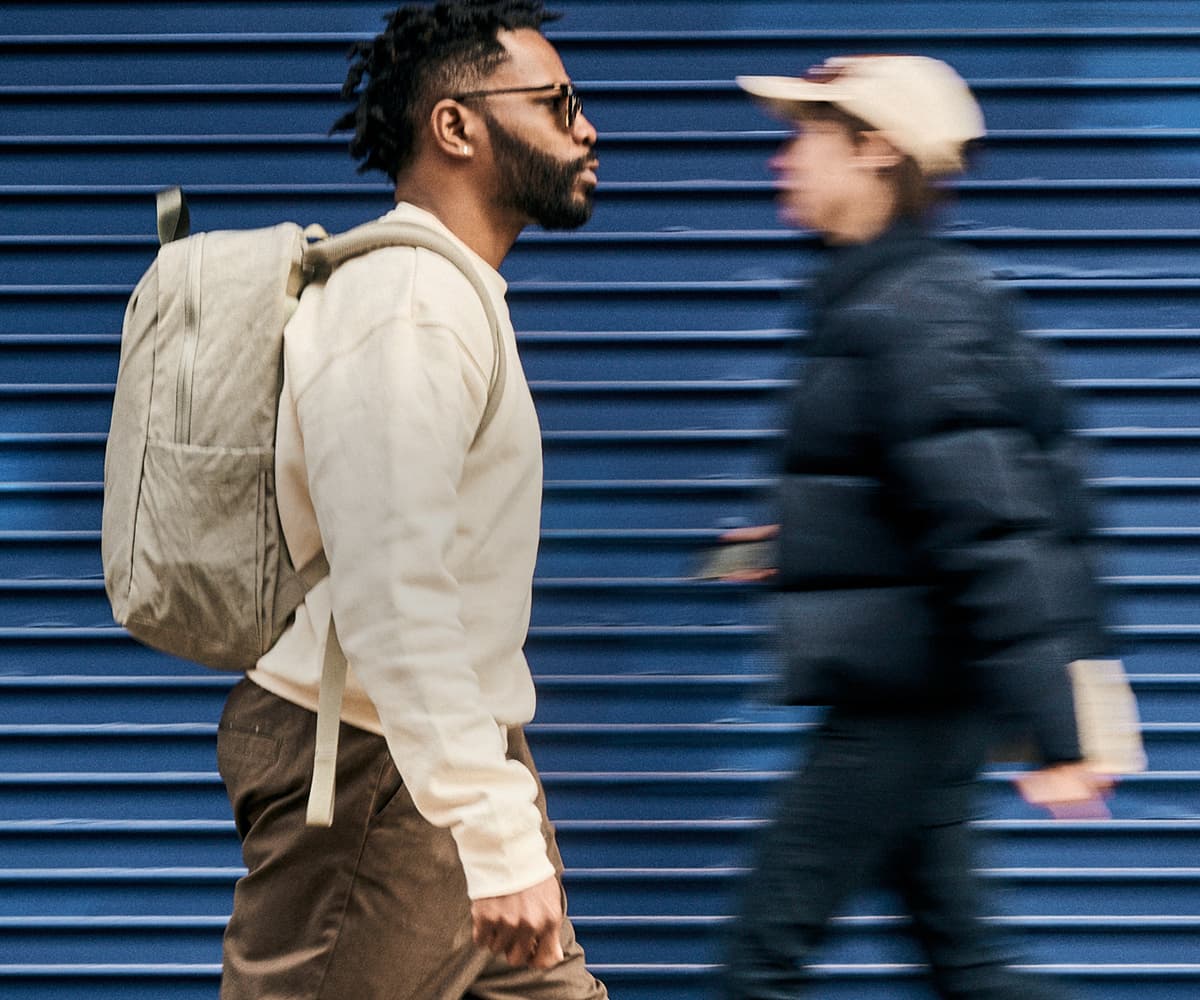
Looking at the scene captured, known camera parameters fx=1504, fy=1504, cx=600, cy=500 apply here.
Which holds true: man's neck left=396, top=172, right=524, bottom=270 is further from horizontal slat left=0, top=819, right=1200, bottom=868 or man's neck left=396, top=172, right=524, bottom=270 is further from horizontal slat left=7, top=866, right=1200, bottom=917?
horizontal slat left=7, top=866, right=1200, bottom=917

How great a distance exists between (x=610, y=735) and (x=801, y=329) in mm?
1041

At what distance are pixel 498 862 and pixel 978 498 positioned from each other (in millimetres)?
876

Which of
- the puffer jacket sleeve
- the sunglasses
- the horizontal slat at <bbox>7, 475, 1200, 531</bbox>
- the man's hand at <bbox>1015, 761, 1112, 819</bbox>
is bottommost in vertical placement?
the man's hand at <bbox>1015, 761, 1112, 819</bbox>

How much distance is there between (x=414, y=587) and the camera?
79.0 inches

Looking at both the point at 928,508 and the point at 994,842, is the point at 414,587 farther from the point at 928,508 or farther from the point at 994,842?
the point at 994,842

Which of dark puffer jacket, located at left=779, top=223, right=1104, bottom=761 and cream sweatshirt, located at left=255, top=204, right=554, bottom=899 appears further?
dark puffer jacket, located at left=779, top=223, right=1104, bottom=761

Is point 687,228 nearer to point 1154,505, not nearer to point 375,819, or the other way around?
point 1154,505

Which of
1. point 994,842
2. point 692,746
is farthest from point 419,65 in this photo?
point 994,842

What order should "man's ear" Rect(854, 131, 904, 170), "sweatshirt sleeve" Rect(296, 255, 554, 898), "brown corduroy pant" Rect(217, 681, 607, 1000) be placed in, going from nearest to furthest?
1. "sweatshirt sleeve" Rect(296, 255, 554, 898)
2. "brown corduroy pant" Rect(217, 681, 607, 1000)
3. "man's ear" Rect(854, 131, 904, 170)

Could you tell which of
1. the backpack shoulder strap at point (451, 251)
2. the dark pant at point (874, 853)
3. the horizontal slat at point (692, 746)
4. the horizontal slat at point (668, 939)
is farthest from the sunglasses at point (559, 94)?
the horizontal slat at point (668, 939)

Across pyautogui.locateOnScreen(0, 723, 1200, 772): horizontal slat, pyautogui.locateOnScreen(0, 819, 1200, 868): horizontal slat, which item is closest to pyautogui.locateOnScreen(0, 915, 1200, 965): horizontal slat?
pyautogui.locateOnScreen(0, 819, 1200, 868): horizontal slat

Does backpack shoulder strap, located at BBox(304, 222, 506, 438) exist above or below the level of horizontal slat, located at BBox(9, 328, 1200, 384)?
above

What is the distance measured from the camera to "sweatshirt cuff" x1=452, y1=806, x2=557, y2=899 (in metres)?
2.02

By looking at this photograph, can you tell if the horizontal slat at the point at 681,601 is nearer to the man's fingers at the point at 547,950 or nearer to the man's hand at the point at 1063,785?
the man's hand at the point at 1063,785
